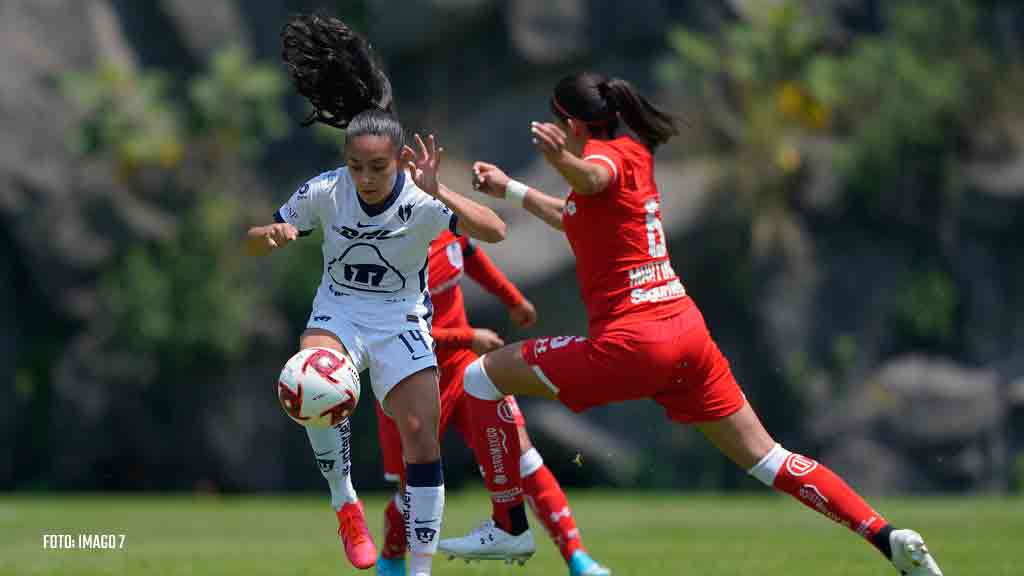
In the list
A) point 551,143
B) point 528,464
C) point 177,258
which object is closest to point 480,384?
point 528,464

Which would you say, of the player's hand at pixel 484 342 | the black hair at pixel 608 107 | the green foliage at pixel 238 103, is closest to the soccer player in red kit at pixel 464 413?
the player's hand at pixel 484 342

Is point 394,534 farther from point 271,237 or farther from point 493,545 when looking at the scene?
point 271,237

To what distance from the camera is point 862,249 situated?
68.6 ft

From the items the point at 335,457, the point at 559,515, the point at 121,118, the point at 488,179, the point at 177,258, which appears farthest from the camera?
the point at 177,258

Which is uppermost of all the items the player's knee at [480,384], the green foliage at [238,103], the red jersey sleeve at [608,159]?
the green foliage at [238,103]

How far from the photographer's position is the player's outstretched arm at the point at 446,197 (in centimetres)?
690

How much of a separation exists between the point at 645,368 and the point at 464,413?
5.62ft

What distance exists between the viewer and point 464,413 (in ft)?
26.8

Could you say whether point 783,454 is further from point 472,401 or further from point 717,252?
point 717,252

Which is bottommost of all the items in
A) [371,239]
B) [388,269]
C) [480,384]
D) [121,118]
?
[480,384]

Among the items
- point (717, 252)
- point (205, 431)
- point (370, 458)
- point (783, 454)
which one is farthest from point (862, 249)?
point (783, 454)

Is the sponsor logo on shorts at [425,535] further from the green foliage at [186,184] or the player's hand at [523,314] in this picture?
the green foliage at [186,184]

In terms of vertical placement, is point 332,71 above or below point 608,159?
above

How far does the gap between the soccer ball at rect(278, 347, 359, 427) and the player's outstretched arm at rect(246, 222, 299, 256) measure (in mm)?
490
